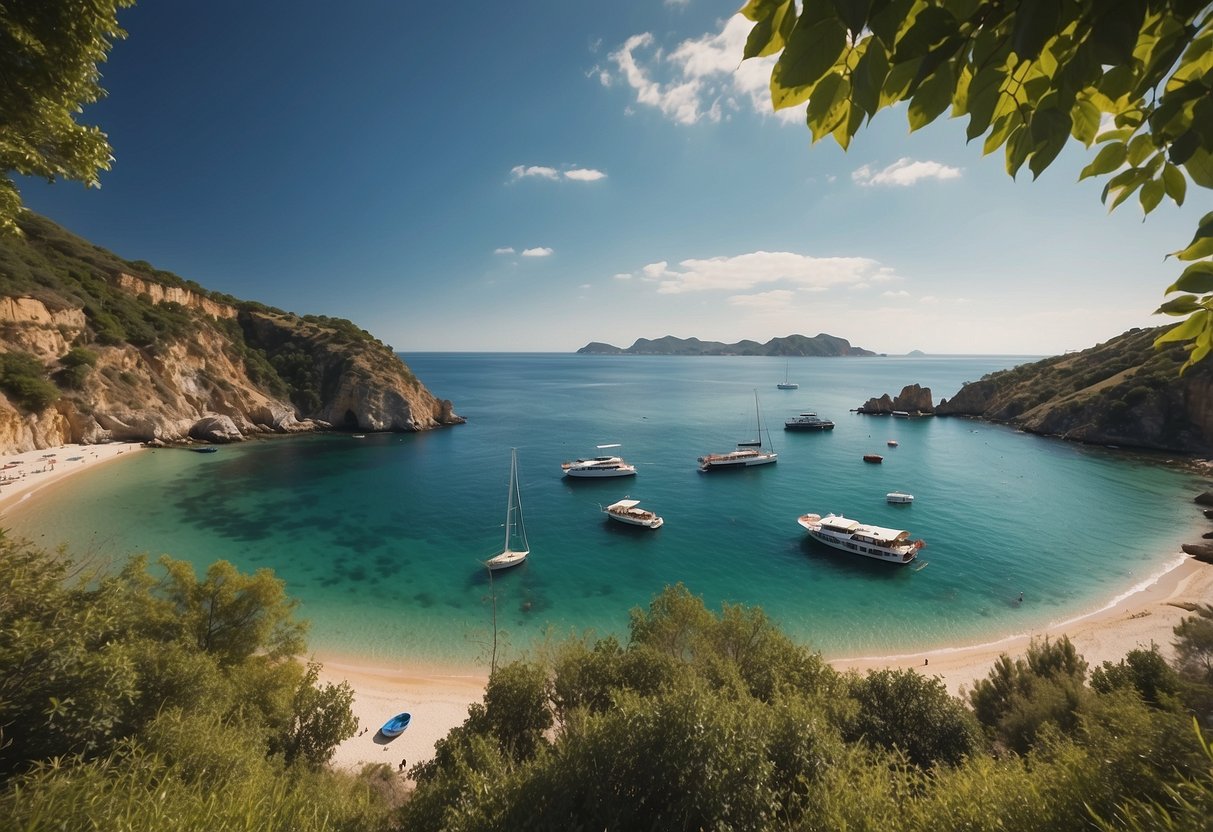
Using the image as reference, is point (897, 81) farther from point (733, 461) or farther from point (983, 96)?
point (733, 461)

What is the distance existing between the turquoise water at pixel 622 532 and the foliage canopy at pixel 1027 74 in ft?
72.0

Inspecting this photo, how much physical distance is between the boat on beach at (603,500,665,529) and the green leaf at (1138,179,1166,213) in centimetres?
3480

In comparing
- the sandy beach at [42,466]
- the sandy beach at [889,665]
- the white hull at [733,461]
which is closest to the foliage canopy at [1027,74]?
the sandy beach at [889,665]

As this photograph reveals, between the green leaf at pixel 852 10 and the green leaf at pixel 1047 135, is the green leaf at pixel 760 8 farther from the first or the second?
the green leaf at pixel 1047 135

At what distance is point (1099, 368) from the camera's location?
72.2 meters

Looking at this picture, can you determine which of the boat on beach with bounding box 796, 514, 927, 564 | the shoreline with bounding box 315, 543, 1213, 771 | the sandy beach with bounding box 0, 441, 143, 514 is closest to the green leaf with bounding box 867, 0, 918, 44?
the shoreline with bounding box 315, 543, 1213, 771

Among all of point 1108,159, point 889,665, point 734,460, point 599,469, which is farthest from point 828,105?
point 734,460

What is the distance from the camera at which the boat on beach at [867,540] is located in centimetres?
2983

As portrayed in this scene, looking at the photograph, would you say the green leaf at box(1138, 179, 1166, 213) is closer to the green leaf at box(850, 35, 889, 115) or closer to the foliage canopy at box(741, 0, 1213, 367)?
the foliage canopy at box(741, 0, 1213, 367)

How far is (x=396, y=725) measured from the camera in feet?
56.5

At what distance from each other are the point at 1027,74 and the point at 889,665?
1014 inches

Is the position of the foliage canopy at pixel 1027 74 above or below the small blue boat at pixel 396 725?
above

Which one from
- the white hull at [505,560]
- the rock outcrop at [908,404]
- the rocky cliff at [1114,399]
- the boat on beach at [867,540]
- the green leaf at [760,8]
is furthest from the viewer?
the rock outcrop at [908,404]

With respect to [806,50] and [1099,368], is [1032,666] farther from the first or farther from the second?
[1099,368]
